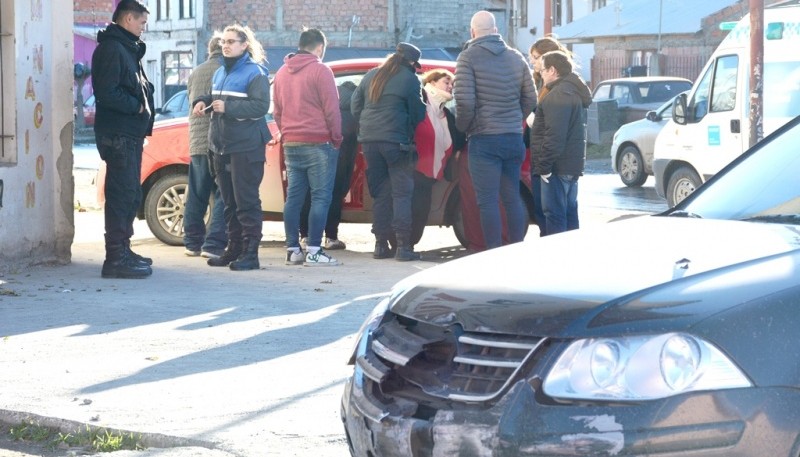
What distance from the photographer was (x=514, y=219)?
1082cm

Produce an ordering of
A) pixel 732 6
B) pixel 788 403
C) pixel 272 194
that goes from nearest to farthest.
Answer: pixel 788 403 → pixel 272 194 → pixel 732 6

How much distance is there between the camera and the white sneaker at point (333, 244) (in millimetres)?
12312

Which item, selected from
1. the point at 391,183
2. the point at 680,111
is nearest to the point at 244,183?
the point at 391,183

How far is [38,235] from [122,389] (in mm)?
4499

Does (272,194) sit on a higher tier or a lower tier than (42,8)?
lower

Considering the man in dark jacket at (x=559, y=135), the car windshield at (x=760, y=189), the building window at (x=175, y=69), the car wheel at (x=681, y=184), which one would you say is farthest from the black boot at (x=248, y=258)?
the building window at (x=175, y=69)

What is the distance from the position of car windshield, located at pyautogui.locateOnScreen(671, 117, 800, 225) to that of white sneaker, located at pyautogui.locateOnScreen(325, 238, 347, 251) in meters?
7.26

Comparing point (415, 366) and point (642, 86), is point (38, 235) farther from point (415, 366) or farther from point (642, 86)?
point (642, 86)

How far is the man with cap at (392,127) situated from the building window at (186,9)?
118 feet

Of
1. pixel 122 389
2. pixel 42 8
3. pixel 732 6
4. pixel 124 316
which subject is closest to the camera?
pixel 122 389

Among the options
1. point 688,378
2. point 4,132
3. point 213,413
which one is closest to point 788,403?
point 688,378

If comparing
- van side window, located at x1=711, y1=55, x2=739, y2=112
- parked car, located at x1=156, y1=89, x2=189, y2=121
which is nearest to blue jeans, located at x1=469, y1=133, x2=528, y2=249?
van side window, located at x1=711, y1=55, x2=739, y2=112

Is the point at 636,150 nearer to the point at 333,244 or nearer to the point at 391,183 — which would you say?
the point at 333,244

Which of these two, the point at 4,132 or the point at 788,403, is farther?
the point at 4,132
